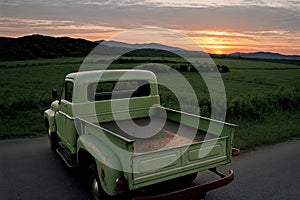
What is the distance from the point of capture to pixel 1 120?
10.5 metres

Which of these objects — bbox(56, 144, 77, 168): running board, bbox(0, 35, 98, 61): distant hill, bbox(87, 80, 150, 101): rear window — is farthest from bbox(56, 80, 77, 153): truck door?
bbox(0, 35, 98, 61): distant hill

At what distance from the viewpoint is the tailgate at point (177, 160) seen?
365 centimetres

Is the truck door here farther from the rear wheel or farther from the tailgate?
the tailgate

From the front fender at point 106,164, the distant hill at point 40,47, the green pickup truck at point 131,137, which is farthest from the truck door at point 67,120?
the distant hill at point 40,47

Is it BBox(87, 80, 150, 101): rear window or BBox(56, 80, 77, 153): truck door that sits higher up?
BBox(87, 80, 150, 101): rear window

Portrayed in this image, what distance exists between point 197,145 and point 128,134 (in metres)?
1.71

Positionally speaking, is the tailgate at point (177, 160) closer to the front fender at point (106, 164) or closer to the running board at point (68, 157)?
the front fender at point (106, 164)

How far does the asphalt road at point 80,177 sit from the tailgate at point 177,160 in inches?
38.3

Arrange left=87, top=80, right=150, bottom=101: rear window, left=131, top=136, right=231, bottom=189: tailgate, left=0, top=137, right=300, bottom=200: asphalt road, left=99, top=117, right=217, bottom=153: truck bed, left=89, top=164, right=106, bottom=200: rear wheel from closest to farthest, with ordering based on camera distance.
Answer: left=131, top=136, right=231, bottom=189: tailgate < left=89, top=164, right=106, bottom=200: rear wheel < left=99, top=117, right=217, bottom=153: truck bed < left=0, top=137, right=300, bottom=200: asphalt road < left=87, top=80, right=150, bottom=101: rear window

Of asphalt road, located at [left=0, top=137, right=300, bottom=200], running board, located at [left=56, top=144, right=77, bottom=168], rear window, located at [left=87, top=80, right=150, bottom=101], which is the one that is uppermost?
rear window, located at [left=87, top=80, right=150, bottom=101]

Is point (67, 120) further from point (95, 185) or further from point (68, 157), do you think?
point (95, 185)

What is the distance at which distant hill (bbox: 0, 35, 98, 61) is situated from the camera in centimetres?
7150

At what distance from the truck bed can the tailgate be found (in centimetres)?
51

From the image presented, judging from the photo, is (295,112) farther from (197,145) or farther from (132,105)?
(197,145)
